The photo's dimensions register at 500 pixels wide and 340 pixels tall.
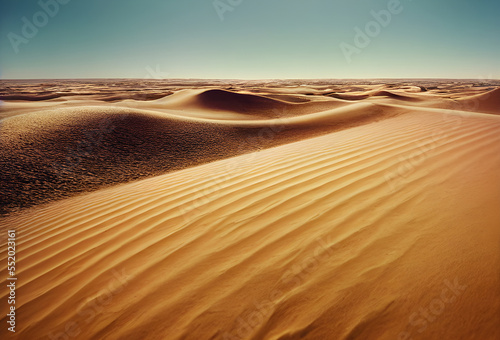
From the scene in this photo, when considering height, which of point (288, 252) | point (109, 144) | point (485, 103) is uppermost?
point (288, 252)

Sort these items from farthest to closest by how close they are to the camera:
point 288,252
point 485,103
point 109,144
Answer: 1. point 485,103
2. point 109,144
3. point 288,252

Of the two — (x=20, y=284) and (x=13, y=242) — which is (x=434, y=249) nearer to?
(x=20, y=284)

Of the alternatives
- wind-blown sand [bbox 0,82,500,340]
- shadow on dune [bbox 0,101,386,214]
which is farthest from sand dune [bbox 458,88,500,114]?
wind-blown sand [bbox 0,82,500,340]

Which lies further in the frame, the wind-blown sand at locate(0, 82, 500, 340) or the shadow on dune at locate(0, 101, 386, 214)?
the shadow on dune at locate(0, 101, 386, 214)

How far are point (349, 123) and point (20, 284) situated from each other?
10.3 m

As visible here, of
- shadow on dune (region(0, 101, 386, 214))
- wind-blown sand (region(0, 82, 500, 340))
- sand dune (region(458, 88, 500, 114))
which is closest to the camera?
wind-blown sand (region(0, 82, 500, 340))

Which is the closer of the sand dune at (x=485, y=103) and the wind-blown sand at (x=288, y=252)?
the wind-blown sand at (x=288, y=252)

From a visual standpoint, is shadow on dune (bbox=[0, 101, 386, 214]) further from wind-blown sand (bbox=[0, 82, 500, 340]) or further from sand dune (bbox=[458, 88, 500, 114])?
sand dune (bbox=[458, 88, 500, 114])

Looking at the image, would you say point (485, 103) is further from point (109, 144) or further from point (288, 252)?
point (288, 252)

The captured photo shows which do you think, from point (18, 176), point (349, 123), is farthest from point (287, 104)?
point (18, 176)

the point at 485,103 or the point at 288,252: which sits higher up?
the point at 288,252

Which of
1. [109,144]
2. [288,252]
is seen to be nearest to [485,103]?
[109,144]

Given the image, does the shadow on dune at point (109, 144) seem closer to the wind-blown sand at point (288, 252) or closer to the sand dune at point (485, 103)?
the wind-blown sand at point (288, 252)

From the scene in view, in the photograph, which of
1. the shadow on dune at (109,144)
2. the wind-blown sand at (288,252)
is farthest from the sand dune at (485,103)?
the wind-blown sand at (288,252)
